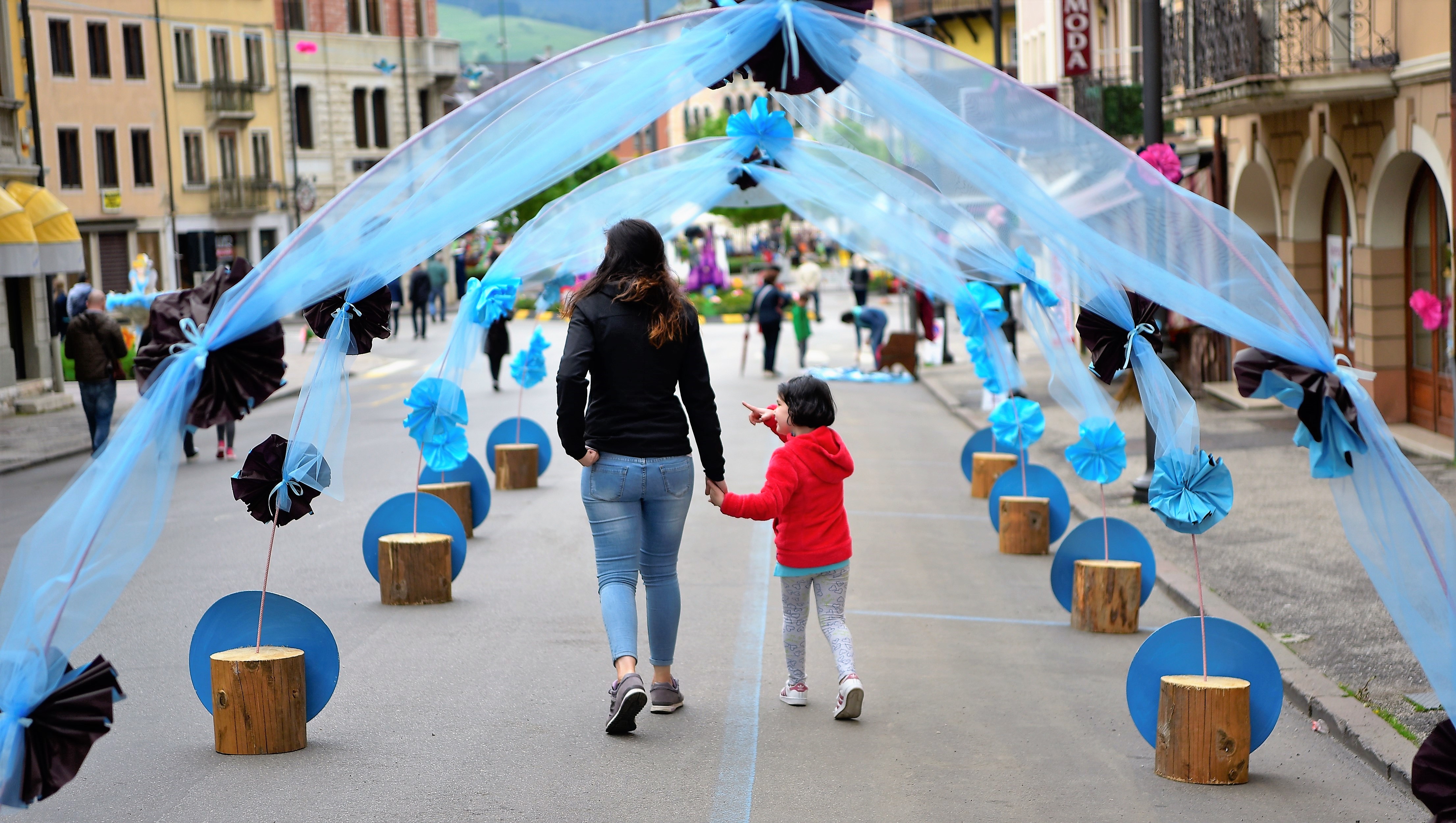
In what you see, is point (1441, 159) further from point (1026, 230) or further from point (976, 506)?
point (1026, 230)

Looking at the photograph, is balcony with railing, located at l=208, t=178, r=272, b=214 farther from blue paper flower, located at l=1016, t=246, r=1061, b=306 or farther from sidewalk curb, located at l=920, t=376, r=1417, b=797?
sidewalk curb, located at l=920, t=376, r=1417, b=797

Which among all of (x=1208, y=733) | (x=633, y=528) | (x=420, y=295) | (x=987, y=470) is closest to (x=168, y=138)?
(x=420, y=295)

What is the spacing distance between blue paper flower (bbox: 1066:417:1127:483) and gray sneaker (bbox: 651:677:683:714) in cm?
310

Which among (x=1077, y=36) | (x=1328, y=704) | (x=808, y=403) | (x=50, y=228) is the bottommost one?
(x=1328, y=704)

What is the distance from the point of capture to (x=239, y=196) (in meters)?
55.7

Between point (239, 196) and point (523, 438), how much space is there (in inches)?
1740

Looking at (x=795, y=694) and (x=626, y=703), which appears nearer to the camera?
(x=626, y=703)

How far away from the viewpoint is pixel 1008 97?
19.0ft

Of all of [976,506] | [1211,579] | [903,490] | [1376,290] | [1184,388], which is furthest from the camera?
[1376,290]

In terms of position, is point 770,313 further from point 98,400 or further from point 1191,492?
point 1191,492

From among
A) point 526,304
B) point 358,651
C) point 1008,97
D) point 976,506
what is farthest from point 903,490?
point 526,304

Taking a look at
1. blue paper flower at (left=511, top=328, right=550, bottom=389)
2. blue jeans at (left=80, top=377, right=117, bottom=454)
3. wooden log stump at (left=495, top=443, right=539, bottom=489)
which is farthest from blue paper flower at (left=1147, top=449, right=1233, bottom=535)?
blue jeans at (left=80, top=377, right=117, bottom=454)

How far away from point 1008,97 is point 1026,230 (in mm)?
1152

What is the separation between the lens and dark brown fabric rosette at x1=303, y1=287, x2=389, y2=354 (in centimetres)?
630
